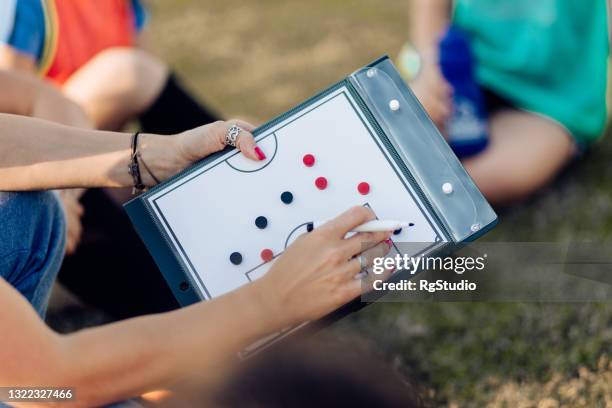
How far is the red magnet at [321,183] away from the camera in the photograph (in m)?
1.03

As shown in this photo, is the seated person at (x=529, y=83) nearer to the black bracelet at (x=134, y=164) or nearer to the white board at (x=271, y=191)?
the white board at (x=271, y=191)

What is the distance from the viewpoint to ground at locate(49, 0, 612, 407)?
4.23 feet

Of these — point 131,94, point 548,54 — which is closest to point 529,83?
point 548,54

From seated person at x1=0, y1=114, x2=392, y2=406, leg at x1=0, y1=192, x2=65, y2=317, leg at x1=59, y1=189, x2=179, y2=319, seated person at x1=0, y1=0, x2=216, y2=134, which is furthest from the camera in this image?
seated person at x1=0, y1=0, x2=216, y2=134

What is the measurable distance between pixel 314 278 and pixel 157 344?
189mm

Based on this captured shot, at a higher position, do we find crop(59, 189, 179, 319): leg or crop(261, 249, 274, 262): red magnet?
Answer: crop(59, 189, 179, 319): leg

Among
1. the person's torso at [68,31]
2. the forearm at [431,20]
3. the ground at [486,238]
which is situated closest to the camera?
the ground at [486,238]

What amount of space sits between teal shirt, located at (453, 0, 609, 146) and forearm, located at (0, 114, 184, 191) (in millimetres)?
1070

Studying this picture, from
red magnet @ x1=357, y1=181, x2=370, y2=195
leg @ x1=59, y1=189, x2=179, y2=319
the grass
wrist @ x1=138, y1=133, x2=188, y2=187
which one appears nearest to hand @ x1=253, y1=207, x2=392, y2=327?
red magnet @ x1=357, y1=181, x2=370, y2=195

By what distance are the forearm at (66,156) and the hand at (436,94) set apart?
89cm

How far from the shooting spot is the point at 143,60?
69.6 inches

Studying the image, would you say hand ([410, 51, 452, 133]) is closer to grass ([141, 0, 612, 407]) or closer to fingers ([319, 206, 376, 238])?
grass ([141, 0, 612, 407])

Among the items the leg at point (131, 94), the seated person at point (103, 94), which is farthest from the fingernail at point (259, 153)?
the leg at point (131, 94)

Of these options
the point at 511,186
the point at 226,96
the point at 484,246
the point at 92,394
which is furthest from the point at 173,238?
the point at 226,96
